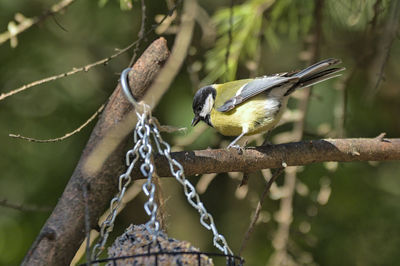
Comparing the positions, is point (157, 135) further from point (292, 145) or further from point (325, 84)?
point (325, 84)

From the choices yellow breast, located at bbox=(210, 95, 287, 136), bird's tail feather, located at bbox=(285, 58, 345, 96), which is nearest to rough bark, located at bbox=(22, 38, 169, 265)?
bird's tail feather, located at bbox=(285, 58, 345, 96)

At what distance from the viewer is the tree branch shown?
1.71 meters

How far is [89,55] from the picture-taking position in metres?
3.57

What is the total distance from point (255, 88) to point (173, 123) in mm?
758

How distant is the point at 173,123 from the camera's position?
3143mm

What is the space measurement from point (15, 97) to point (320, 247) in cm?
203

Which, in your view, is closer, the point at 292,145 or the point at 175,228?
the point at 292,145

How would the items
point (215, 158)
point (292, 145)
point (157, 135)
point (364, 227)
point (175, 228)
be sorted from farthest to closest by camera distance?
point (175, 228), point (364, 227), point (292, 145), point (215, 158), point (157, 135)

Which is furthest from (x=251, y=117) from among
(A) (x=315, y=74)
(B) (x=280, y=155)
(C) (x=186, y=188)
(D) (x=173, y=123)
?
(C) (x=186, y=188)

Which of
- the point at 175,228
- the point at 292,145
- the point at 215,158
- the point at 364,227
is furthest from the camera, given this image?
the point at 175,228

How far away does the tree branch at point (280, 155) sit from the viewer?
171 cm

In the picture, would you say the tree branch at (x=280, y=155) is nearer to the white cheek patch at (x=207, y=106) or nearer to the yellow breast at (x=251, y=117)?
the yellow breast at (x=251, y=117)

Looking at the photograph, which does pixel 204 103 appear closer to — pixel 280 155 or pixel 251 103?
pixel 251 103

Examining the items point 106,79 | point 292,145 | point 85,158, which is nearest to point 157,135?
point 85,158
